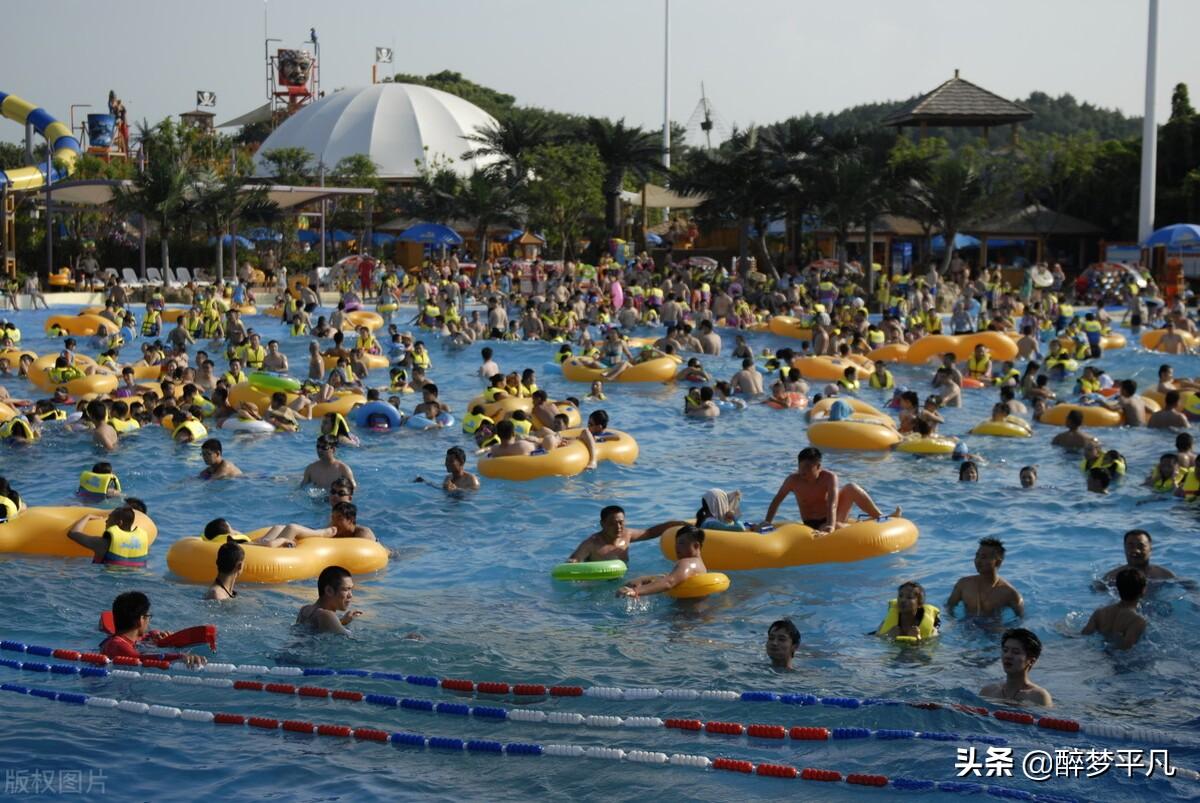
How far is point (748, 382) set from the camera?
17531 mm

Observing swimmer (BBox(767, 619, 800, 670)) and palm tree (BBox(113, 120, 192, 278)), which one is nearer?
swimmer (BBox(767, 619, 800, 670))

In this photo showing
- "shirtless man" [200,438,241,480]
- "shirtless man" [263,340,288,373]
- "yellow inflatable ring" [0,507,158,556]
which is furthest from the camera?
"shirtless man" [263,340,288,373]

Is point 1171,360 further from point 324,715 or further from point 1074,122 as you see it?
point 1074,122

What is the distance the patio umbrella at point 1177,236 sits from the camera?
2936cm

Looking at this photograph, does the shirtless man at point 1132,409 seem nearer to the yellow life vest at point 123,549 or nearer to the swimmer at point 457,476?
the swimmer at point 457,476

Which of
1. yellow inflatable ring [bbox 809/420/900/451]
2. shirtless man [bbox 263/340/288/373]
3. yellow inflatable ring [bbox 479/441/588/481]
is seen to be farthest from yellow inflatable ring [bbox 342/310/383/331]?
yellow inflatable ring [bbox 479/441/588/481]

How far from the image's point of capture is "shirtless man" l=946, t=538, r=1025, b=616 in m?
8.05

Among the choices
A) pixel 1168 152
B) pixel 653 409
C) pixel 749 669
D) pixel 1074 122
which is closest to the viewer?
pixel 749 669

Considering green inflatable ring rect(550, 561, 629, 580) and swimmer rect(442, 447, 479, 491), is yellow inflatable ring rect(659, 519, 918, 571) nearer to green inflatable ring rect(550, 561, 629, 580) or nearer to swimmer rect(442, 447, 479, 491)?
green inflatable ring rect(550, 561, 629, 580)

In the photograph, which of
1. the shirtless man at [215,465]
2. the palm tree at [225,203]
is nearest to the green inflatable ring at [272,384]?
the shirtless man at [215,465]

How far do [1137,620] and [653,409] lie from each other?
993 centimetres

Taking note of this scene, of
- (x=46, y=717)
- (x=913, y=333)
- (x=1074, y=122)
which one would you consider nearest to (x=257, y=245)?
(x=913, y=333)

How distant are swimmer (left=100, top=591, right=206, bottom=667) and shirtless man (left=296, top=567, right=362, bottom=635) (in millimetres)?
811

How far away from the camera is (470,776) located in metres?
6.04
